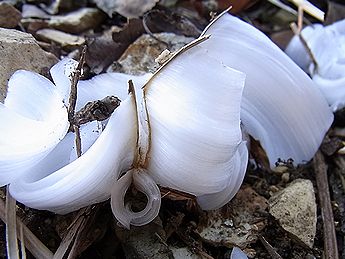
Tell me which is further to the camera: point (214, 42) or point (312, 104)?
point (312, 104)

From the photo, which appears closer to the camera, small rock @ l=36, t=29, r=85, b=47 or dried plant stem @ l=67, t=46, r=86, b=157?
dried plant stem @ l=67, t=46, r=86, b=157

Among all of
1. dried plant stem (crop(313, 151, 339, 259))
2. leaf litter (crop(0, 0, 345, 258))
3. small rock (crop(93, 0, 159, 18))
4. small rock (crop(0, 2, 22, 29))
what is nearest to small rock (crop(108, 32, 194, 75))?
leaf litter (crop(0, 0, 345, 258))

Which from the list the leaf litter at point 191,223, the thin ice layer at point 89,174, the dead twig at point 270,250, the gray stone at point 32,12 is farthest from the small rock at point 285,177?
the gray stone at point 32,12

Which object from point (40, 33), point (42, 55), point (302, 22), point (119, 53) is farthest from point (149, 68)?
point (302, 22)

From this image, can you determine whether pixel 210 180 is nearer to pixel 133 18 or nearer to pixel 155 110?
pixel 155 110

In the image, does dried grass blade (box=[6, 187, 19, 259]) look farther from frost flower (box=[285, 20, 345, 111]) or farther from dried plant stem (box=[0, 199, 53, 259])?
frost flower (box=[285, 20, 345, 111])

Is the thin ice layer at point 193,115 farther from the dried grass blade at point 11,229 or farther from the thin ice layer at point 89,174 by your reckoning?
the dried grass blade at point 11,229

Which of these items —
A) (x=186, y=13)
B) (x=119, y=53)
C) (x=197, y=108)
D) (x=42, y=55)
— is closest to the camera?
(x=197, y=108)
